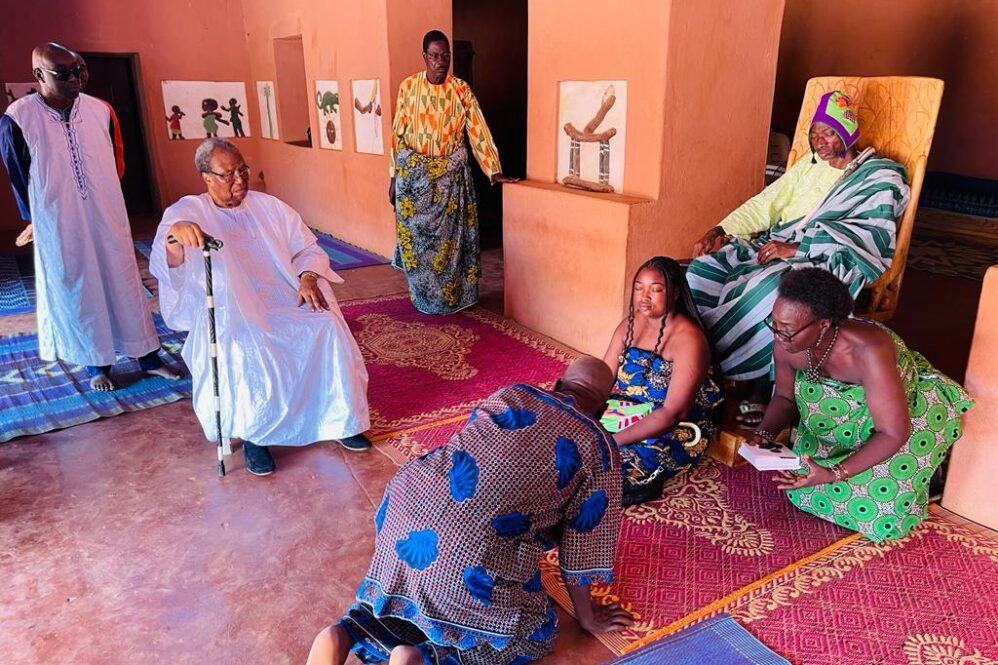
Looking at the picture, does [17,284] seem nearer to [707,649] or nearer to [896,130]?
[707,649]

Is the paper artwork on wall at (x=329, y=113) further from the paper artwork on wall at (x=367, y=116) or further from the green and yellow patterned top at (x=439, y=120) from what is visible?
the green and yellow patterned top at (x=439, y=120)

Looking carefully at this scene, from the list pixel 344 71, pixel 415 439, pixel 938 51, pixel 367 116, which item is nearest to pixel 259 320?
pixel 415 439

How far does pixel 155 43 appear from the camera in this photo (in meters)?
9.23

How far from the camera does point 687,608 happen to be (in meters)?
2.33

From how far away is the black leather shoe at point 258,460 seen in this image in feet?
10.6

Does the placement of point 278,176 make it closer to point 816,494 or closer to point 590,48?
point 590,48

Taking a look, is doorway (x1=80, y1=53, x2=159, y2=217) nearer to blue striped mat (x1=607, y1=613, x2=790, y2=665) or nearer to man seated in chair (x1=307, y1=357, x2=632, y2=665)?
man seated in chair (x1=307, y1=357, x2=632, y2=665)

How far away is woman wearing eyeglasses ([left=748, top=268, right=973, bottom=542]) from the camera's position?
238 centimetres

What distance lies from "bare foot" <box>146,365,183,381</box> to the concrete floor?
0.47 metres

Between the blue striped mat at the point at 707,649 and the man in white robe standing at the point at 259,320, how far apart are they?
1707 mm

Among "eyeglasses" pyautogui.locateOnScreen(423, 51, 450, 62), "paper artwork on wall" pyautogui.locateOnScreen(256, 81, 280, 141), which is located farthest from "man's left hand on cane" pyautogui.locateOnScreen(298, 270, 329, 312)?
"paper artwork on wall" pyautogui.locateOnScreen(256, 81, 280, 141)

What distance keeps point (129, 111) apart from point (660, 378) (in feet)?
29.3

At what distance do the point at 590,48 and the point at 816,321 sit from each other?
98.4 inches

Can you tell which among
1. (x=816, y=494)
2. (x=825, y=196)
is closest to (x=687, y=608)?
(x=816, y=494)
